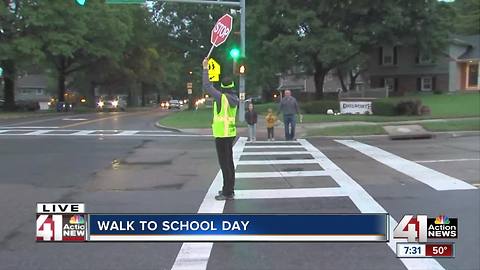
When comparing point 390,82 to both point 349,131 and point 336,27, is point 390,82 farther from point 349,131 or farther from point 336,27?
point 349,131

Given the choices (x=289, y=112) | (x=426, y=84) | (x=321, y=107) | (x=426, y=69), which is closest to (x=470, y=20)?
(x=426, y=69)

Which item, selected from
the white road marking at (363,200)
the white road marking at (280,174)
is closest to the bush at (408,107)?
the white road marking at (363,200)

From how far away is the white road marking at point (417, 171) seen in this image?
32.7ft

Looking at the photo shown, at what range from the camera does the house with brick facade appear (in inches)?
2186

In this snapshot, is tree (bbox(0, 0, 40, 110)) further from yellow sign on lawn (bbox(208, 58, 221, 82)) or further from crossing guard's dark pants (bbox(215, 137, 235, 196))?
crossing guard's dark pants (bbox(215, 137, 235, 196))

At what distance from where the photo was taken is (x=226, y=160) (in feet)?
28.5

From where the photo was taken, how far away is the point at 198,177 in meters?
11.2

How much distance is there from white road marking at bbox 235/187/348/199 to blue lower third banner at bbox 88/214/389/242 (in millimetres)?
5452

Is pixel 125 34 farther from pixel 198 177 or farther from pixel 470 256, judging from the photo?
pixel 470 256

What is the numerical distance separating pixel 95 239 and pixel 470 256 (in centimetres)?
409

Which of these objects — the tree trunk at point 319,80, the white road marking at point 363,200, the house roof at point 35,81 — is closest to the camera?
the white road marking at point 363,200

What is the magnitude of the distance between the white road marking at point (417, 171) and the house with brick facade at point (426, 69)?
133 feet

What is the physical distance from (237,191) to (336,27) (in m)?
33.6

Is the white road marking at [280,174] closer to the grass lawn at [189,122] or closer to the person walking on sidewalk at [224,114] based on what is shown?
the person walking on sidewalk at [224,114]
